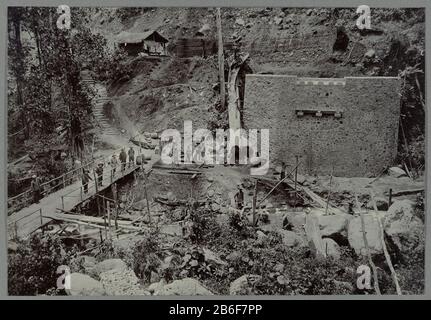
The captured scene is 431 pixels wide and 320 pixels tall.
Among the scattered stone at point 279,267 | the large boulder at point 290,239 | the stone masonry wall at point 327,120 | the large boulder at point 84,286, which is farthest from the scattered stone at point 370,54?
the large boulder at point 84,286

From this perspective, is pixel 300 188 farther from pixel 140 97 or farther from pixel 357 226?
pixel 140 97

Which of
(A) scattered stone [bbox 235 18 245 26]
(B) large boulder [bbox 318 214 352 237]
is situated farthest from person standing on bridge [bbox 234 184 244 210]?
(A) scattered stone [bbox 235 18 245 26]

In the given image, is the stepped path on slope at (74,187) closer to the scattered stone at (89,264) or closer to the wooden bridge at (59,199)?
the wooden bridge at (59,199)

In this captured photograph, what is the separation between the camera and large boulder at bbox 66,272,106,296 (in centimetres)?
491

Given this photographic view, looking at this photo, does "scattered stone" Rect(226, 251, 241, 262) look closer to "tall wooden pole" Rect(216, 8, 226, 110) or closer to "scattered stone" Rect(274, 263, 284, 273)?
"scattered stone" Rect(274, 263, 284, 273)

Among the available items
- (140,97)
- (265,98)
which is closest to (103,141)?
(140,97)

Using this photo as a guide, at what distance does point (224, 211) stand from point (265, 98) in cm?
139

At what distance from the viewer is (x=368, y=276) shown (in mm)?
4941

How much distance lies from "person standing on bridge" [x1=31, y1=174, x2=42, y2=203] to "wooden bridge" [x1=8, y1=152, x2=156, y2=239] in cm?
5

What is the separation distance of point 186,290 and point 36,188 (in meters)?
2.09

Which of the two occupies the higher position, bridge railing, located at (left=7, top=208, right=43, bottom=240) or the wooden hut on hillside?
the wooden hut on hillside

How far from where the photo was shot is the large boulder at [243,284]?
16.1 ft

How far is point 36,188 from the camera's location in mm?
A: 5043

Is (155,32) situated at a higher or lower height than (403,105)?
higher
